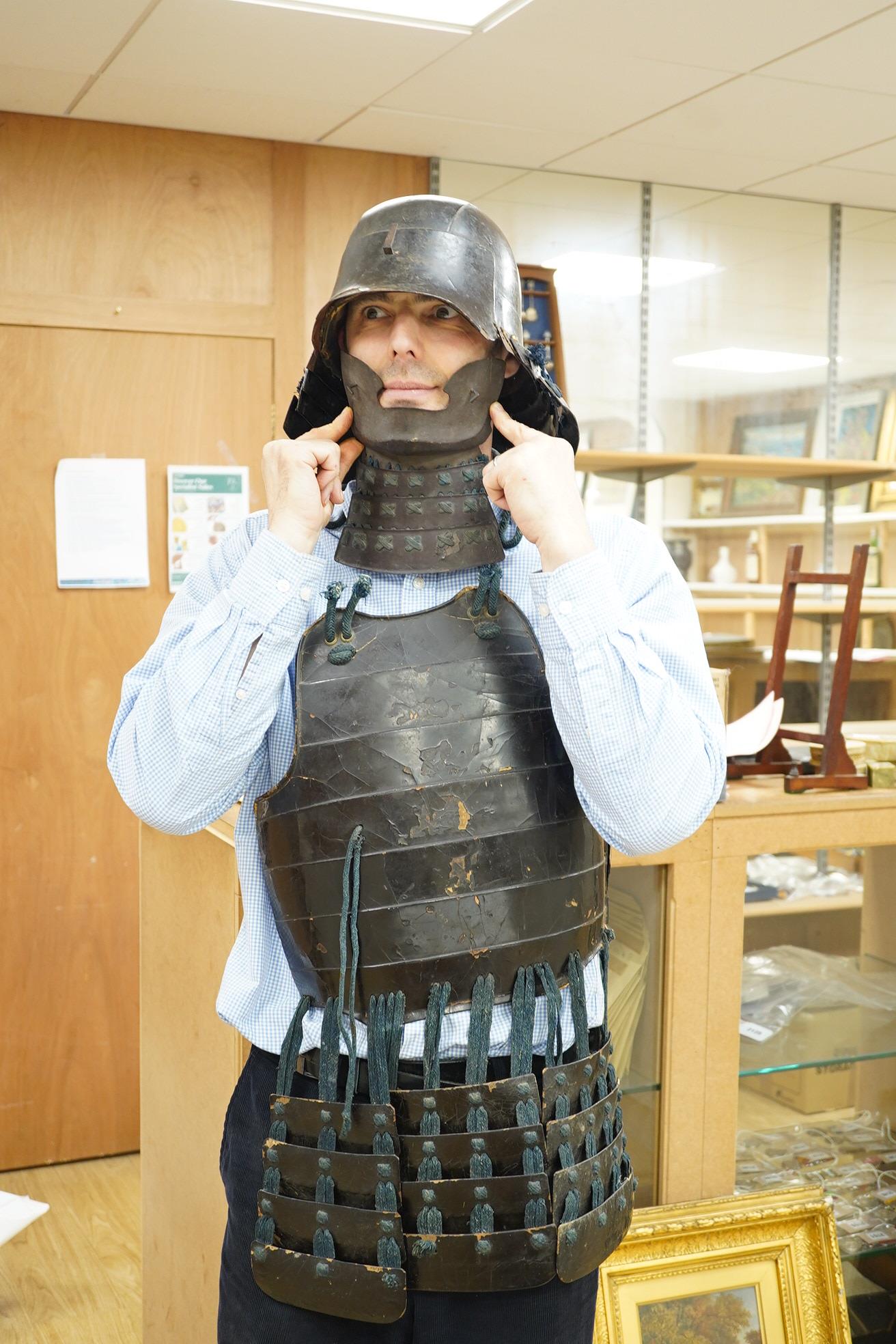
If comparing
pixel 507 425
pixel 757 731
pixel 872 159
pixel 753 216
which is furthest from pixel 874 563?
pixel 507 425

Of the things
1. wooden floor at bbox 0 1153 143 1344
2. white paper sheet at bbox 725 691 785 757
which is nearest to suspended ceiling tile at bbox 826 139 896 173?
white paper sheet at bbox 725 691 785 757

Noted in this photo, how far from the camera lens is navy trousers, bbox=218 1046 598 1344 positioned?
3.91 feet

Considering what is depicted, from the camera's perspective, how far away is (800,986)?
7.07 ft

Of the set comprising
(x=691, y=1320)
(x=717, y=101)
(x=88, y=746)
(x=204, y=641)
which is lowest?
(x=691, y=1320)

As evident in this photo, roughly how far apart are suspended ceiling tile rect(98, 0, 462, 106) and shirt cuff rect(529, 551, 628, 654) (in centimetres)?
178

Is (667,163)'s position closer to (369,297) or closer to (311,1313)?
(369,297)

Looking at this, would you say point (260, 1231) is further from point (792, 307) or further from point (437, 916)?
point (792, 307)

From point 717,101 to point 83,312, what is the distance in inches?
64.1

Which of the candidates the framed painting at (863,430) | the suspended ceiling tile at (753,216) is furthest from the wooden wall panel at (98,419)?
the framed painting at (863,430)

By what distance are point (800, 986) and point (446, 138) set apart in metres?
2.33

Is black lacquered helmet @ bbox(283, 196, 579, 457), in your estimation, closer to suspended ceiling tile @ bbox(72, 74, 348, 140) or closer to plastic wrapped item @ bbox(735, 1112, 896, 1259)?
plastic wrapped item @ bbox(735, 1112, 896, 1259)

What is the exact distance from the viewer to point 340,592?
1.26 m

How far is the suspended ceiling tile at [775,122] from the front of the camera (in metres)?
2.92

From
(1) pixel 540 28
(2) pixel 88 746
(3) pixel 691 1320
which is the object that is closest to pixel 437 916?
(3) pixel 691 1320
